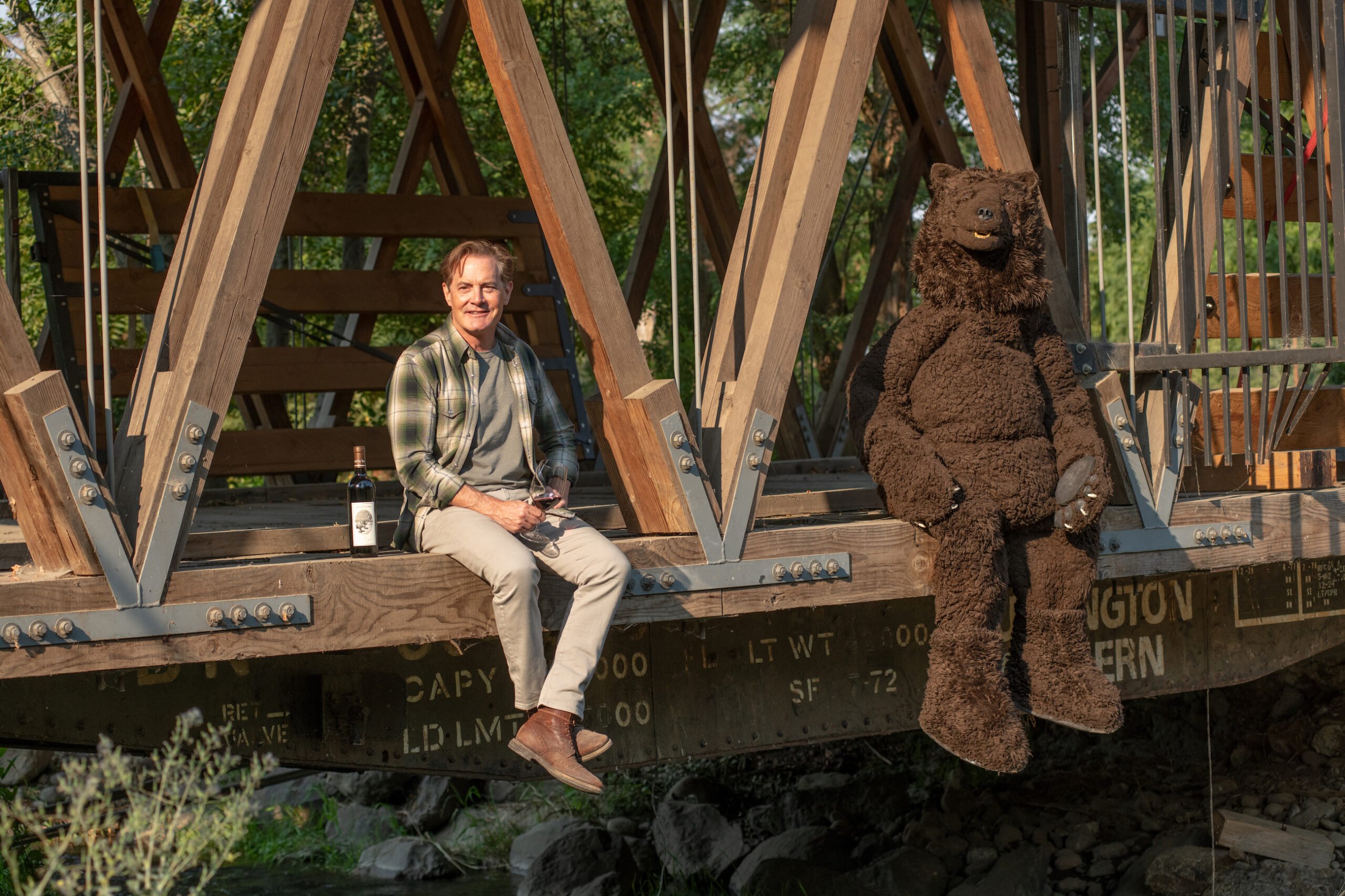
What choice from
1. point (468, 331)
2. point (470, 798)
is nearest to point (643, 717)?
point (468, 331)

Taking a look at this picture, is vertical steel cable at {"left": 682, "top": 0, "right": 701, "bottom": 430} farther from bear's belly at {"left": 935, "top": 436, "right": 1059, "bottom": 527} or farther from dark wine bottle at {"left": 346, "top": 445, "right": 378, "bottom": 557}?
dark wine bottle at {"left": 346, "top": 445, "right": 378, "bottom": 557}

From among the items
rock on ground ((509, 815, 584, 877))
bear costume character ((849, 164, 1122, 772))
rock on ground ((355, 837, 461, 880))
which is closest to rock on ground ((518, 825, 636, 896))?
rock on ground ((509, 815, 584, 877))

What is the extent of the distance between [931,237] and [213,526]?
3022 mm

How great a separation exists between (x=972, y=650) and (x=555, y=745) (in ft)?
3.93

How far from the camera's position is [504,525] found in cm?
344

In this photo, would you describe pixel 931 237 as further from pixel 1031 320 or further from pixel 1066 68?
pixel 1066 68

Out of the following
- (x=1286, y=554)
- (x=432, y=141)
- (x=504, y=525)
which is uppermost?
(x=432, y=141)

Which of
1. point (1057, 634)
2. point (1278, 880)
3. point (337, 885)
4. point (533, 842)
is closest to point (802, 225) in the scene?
point (1057, 634)

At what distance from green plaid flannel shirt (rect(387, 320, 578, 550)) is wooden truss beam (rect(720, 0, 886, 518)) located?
0.52m

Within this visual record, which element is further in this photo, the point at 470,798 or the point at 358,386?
the point at 470,798

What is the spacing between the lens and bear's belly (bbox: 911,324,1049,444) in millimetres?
3963

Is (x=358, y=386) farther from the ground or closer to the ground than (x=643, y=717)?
farther from the ground

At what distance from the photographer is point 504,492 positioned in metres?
3.69

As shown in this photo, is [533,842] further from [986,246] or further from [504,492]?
[986,246]
